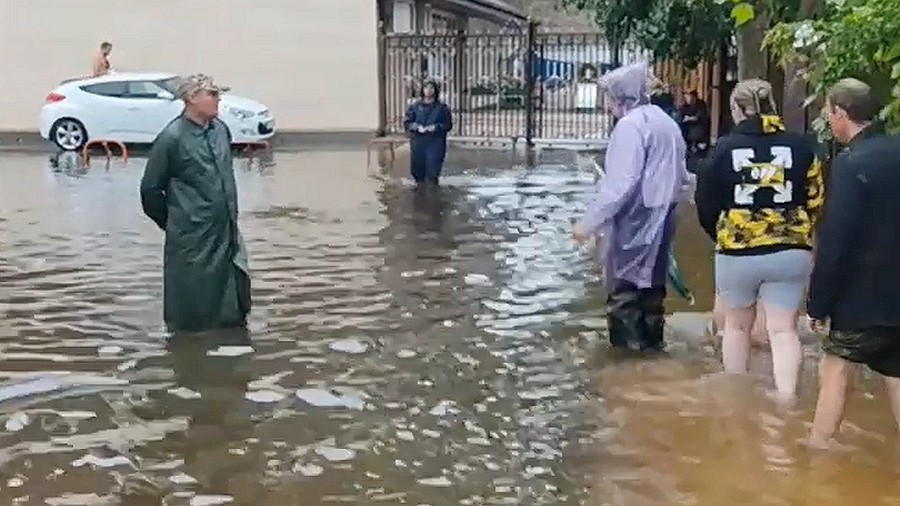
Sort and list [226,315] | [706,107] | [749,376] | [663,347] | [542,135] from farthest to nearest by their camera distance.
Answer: [542,135] → [706,107] → [226,315] → [663,347] → [749,376]

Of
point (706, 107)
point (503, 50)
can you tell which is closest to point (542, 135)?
point (503, 50)

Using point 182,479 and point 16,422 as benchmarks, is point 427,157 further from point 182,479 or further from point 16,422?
point 182,479

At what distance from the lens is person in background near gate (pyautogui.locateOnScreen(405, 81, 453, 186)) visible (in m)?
18.7

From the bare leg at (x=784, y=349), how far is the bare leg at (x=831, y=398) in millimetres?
779

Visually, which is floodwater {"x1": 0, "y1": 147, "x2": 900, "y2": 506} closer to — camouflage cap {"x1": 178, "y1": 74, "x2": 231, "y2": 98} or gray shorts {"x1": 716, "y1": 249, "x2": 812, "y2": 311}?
gray shorts {"x1": 716, "y1": 249, "x2": 812, "y2": 311}

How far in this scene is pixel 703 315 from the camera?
9.80 metres

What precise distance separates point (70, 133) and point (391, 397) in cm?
2035

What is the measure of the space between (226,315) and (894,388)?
4.60 m

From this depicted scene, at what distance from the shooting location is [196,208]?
902 centimetres

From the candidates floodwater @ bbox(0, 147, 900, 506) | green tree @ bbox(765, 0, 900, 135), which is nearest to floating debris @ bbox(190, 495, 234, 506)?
floodwater @ bbox(0, 147, 900, 506)

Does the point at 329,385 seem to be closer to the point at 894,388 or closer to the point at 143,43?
the point at 894,388

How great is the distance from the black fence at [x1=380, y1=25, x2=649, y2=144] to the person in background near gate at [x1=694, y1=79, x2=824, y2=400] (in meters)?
20.3

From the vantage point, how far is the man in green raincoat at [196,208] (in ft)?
29.3

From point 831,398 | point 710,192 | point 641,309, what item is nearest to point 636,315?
point 641,309
